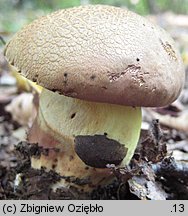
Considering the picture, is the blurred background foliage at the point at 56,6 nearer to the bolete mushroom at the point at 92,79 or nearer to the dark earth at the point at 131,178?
the dark earth at the point at 131,178

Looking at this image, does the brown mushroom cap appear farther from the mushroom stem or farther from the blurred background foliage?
the blurred background foliage

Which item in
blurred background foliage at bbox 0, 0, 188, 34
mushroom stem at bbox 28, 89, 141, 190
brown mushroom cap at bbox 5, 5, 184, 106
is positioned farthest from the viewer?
blurred background foliage at bbox 0, 0, 188, 34

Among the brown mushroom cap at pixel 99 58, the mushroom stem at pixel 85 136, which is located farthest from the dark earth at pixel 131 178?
the brown mushroom cap at pixel 99 58

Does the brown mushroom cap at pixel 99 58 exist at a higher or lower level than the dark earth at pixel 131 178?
higher

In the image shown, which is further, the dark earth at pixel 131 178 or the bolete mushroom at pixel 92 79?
the dark earth at pixel 131 178

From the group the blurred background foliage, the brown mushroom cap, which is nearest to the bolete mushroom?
the brown mushroom cap
